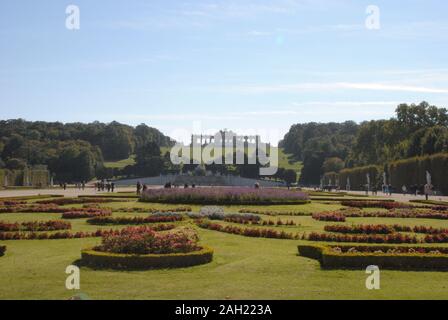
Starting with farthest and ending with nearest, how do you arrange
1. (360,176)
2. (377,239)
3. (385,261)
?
1. (360,176)
2. (377,239)
3. (385,261)

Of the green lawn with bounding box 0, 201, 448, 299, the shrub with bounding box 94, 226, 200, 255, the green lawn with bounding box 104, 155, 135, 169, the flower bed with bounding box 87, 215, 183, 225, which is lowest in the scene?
the green lawn with bounding box 0, 201, 448, 299

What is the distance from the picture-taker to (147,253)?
12.4 meters

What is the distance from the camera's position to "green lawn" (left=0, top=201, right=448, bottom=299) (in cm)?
958

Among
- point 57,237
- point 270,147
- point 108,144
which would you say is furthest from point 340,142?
point 57,237

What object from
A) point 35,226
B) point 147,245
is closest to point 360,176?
point 35,226

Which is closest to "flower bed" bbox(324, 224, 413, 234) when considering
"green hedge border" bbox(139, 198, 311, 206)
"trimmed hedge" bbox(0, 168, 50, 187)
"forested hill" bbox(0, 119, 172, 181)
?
"green hedge border" bbox(139, 198, 311, 206)

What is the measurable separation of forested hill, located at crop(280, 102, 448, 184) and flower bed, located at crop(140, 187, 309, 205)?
3083 cm

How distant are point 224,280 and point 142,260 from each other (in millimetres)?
2017

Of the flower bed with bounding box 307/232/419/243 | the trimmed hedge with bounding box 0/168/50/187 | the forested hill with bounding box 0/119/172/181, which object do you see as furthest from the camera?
the forested hill with bounding box 0/119/172/181

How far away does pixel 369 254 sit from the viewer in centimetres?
1216

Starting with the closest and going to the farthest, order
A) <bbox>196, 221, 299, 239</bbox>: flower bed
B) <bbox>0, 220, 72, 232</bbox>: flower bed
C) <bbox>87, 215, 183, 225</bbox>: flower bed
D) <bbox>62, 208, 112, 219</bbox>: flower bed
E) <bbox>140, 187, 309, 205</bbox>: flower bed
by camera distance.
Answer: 1. <bbox>196, 221, 299, 239</bbox>: flower bed
2. <bbox>0, 220, 72, 232</bbox>: flower bed
3. <bbox>87, 215, 183, 225</bbox>: flower bed
4. <bbox>62, 208, 112, 219</bbox>: flower bed
5. <bbox>140, 187, 309, 205</bbox>: flower bed

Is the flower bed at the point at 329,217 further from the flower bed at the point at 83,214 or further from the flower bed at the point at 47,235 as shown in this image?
the flower bed at the point at 47,235

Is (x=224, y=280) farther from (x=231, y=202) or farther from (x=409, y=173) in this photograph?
(x=409, y=173)

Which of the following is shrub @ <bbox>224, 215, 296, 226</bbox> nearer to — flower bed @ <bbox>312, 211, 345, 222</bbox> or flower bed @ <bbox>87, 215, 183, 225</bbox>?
flower bed @ <bbox>87, 215, 183, 225</bbox>
